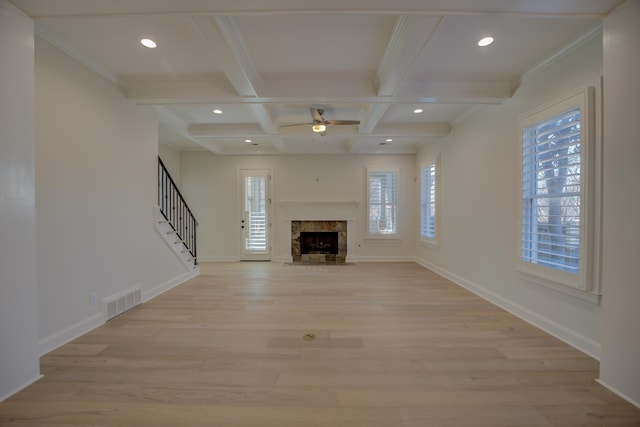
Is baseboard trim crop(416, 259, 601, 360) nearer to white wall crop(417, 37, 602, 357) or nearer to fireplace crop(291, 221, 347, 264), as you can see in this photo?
white wall crop(417, 37, 602, 357)

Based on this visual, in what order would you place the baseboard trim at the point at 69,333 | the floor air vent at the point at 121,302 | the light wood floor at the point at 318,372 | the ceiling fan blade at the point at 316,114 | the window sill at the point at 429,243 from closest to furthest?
1. the light wood floor at the point at 318,372
2. the baseboard trim at the point at 69,333
3. the floor air vent at the point at 121,302
4. the ceiling fan blade at the point at 316,114
5. the window sill at the point at 429,243

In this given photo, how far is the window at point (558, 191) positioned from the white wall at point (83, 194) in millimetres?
4782

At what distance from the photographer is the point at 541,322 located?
271 cm

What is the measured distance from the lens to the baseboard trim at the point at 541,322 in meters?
2.24

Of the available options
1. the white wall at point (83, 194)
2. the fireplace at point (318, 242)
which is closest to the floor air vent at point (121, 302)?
the white wall at point (83, 194)

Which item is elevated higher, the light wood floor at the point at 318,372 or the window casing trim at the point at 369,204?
the window casing trim at the point at 369,204

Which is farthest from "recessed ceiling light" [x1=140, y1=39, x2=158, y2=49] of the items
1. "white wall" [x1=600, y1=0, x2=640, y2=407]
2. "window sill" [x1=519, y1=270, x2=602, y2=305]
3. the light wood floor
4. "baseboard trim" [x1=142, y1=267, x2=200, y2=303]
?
"window sill" [x1=519, y1=270, x2=602, y2=305]

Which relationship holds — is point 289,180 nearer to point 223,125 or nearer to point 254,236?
point 254,236

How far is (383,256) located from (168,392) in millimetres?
5441

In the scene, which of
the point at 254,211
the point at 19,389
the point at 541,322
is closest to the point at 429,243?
the point at 541,322

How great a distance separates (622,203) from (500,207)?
1681mm

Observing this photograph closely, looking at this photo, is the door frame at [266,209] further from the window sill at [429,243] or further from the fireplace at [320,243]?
the window sill at [429,243]

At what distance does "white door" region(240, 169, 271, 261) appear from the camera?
6.47 metres

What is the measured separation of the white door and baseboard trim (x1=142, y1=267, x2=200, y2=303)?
1.60 meters
